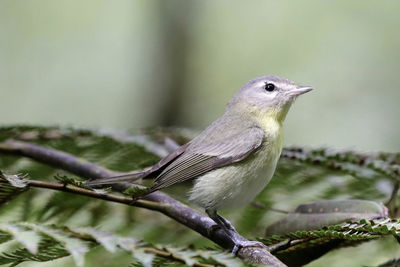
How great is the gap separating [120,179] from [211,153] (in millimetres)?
509

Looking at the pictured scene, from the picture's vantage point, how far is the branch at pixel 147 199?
61.9 inches

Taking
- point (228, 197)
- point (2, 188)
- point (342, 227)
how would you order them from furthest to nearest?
1. point (228, 197)
2. point (2, 188)
3. point (342, 227)

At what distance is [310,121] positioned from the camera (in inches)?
348

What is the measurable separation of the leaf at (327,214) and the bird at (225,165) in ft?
1.00

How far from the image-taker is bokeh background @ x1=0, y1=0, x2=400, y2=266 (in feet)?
28.5

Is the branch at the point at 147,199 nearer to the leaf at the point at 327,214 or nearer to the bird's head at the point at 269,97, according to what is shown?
the leaf at the point at 327,214

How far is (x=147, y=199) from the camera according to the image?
219 cm

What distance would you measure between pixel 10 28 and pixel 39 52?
78 cm

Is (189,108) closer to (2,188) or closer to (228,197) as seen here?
(228,197)

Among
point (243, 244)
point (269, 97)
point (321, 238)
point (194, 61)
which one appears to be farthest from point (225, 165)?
point (194, 61)

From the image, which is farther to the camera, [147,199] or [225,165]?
[225,165]

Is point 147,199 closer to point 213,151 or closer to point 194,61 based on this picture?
point 213,151

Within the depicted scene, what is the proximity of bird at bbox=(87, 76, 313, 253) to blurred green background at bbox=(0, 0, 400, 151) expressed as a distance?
214 inches

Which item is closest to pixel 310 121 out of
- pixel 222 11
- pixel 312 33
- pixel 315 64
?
pixel 315 64
